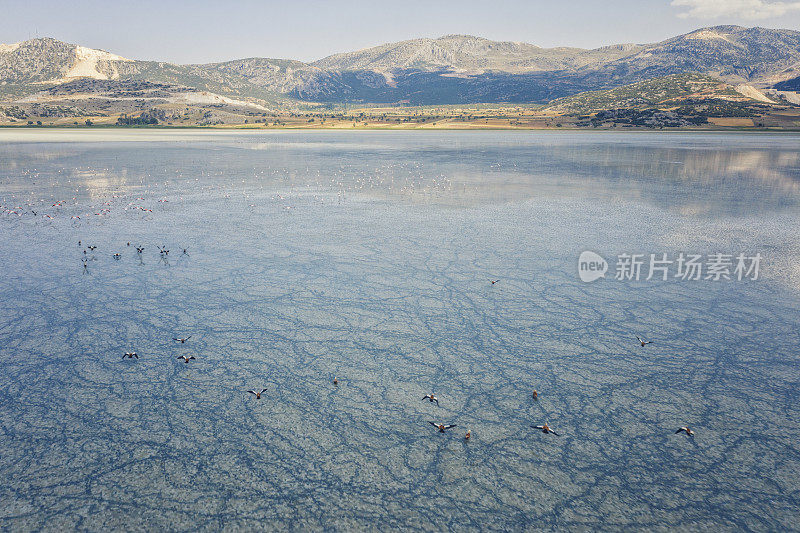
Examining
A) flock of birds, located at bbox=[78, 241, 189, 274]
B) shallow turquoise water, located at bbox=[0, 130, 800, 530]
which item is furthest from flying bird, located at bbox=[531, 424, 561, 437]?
flock of birds, located at bbox=[78, 241, 189, 274]

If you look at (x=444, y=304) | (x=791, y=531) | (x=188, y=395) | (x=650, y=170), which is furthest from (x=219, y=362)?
(x=650, y=170)

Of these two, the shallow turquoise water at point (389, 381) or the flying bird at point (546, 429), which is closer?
the shallow turquoise water at point (389, 381)

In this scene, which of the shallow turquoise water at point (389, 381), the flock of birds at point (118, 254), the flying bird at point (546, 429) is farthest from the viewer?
the flock of birds at point (118, 254)

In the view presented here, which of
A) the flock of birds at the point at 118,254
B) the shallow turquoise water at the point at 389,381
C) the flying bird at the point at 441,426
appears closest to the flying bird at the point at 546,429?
the shallow turquoise water at the point at 389,381

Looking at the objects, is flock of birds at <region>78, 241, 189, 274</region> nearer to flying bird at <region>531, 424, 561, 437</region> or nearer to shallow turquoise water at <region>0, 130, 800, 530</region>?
shallow turquoise water at <region>0, 130, 800, 530</region>

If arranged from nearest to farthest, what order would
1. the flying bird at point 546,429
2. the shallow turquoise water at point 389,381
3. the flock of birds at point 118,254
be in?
the shallow turquoise water at point 389,381 < the flying bird at point 546,429 < the flock of birds at point 118,254

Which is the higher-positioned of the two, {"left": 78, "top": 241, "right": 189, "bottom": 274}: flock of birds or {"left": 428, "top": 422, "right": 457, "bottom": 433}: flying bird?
{"left": 78, "top": 241, "right": 189, "bottom": 274}: flock of birds

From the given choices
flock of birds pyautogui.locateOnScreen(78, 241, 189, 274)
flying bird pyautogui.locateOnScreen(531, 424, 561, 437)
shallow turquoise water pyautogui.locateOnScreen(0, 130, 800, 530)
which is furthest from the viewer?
flock of birds pyautogui.locateOnScreen(78, 241, 189, 274)

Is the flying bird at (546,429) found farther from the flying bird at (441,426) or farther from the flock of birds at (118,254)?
the flock of birds at (118,254)

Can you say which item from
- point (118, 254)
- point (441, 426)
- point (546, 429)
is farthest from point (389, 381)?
point (118, 254)
